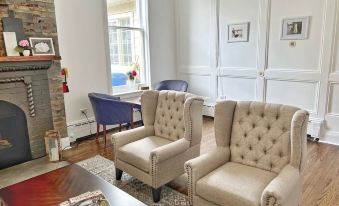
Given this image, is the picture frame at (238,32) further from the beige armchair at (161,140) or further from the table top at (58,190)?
the table top at (58,190)

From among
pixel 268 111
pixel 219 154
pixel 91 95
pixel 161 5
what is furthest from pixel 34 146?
pixel 161 5

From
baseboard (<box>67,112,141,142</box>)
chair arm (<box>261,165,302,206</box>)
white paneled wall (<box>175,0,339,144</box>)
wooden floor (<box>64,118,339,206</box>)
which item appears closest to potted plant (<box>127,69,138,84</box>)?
baseboard (<box>67,112,141,142</box>)

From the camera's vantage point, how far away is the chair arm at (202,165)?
1.90 m

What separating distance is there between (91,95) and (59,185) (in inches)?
78.5

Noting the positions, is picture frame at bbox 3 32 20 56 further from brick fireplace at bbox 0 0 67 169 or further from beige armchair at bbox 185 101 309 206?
beige armchair at bbox 185 101 309 206

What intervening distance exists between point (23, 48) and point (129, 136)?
1748mm

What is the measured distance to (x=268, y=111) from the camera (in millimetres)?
2059

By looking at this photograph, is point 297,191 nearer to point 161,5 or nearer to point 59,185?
point 59,185

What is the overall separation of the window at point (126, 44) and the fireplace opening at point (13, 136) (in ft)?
5.66

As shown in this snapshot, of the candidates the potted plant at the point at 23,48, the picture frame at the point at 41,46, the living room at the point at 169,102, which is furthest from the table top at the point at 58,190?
the picture frame at the point at 41,46

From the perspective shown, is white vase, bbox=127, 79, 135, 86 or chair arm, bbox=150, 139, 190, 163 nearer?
chair arm, bbox=150, 139, 190, 163

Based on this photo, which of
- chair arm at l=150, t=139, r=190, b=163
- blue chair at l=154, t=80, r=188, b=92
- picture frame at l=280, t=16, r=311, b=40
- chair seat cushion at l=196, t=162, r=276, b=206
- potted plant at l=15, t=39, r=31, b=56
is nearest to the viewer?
chair seat cushion at l=196, t=162, r=276, b=206

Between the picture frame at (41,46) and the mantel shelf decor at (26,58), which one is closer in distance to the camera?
the mantel shelf decor at (26,58)

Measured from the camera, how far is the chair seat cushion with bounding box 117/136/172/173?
91.8 inches
